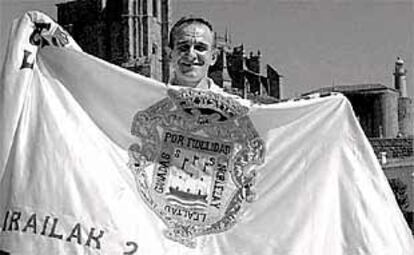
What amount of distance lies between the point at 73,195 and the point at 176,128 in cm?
53

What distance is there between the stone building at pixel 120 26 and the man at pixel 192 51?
52.2 meters

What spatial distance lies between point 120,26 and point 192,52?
2217 inches

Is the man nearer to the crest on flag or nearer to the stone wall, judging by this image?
the crest on flag

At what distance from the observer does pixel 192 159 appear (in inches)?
123

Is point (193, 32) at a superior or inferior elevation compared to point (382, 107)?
superior

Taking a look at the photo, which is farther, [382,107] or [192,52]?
[382,107]

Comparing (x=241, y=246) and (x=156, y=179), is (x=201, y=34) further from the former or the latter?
(x=241, y=246)

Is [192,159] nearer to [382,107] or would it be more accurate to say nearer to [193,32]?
[193,32]

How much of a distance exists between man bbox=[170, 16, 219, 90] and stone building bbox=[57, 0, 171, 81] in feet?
171

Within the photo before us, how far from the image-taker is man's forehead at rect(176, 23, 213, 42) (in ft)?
10.4

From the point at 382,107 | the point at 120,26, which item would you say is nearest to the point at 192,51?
the point at 382,107

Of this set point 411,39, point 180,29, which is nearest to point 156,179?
point 180,29

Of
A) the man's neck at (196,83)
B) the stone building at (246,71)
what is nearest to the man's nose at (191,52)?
the man's neck at (196,83)

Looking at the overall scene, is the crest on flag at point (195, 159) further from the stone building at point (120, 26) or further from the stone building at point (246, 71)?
the stone building at point (120, 26)
